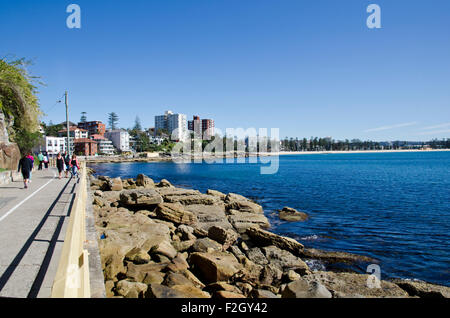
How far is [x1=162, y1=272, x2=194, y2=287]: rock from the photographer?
6.58 metres

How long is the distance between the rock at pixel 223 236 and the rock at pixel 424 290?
552 centimetres

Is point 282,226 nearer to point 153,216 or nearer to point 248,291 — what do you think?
point 153,216

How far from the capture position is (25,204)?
10969 mm

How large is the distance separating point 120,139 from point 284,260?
148 metres

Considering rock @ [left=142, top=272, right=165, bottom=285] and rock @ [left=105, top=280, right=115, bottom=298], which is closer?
rock @ [left=105, top=280, right=115, bottom=298]

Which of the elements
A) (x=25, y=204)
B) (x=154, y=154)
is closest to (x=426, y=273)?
(x=25, y=204)

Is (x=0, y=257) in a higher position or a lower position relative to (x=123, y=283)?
higher

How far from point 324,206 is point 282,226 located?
7.38 m

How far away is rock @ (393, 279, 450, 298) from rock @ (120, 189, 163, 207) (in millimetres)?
11108

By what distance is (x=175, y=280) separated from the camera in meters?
6.64

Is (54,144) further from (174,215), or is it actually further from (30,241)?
(30,241)

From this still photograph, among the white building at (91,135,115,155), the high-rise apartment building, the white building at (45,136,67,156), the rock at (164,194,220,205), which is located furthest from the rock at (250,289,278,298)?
the high-rise apartment building

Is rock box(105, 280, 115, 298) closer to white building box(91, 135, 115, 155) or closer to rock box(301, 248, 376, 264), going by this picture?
rock box(301, 248, 376, 264)
